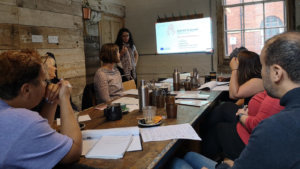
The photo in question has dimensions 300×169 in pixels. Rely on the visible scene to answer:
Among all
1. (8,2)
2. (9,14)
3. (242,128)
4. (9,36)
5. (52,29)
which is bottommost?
(242,128)

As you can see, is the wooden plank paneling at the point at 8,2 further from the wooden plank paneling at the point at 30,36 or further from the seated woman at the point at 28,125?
the seated woman at the point at 28,125

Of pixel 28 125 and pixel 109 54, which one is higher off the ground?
pixel 109 54

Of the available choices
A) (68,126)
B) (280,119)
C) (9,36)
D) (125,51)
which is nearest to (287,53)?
(280,119)

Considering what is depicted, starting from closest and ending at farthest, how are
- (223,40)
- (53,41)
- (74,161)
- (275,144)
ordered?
(275,144) < (74,161) < (53,41) < (223,40)

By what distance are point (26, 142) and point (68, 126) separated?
0.23 meters

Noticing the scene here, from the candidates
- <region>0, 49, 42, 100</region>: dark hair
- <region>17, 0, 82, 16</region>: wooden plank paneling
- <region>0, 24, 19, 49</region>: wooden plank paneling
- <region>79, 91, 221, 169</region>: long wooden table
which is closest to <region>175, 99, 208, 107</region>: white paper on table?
<region>79, 91, 221, 169</region>: long wooden table

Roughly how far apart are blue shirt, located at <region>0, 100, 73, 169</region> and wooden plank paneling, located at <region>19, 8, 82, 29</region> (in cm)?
272

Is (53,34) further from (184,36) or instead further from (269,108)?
(269,108)

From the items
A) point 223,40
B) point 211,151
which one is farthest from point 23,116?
point 223,40

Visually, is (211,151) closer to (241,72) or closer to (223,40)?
(241,72)

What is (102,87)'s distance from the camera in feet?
8.36

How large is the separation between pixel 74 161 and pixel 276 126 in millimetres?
758

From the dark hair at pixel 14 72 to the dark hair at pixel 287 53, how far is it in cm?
94

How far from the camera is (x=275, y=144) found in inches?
30.0
